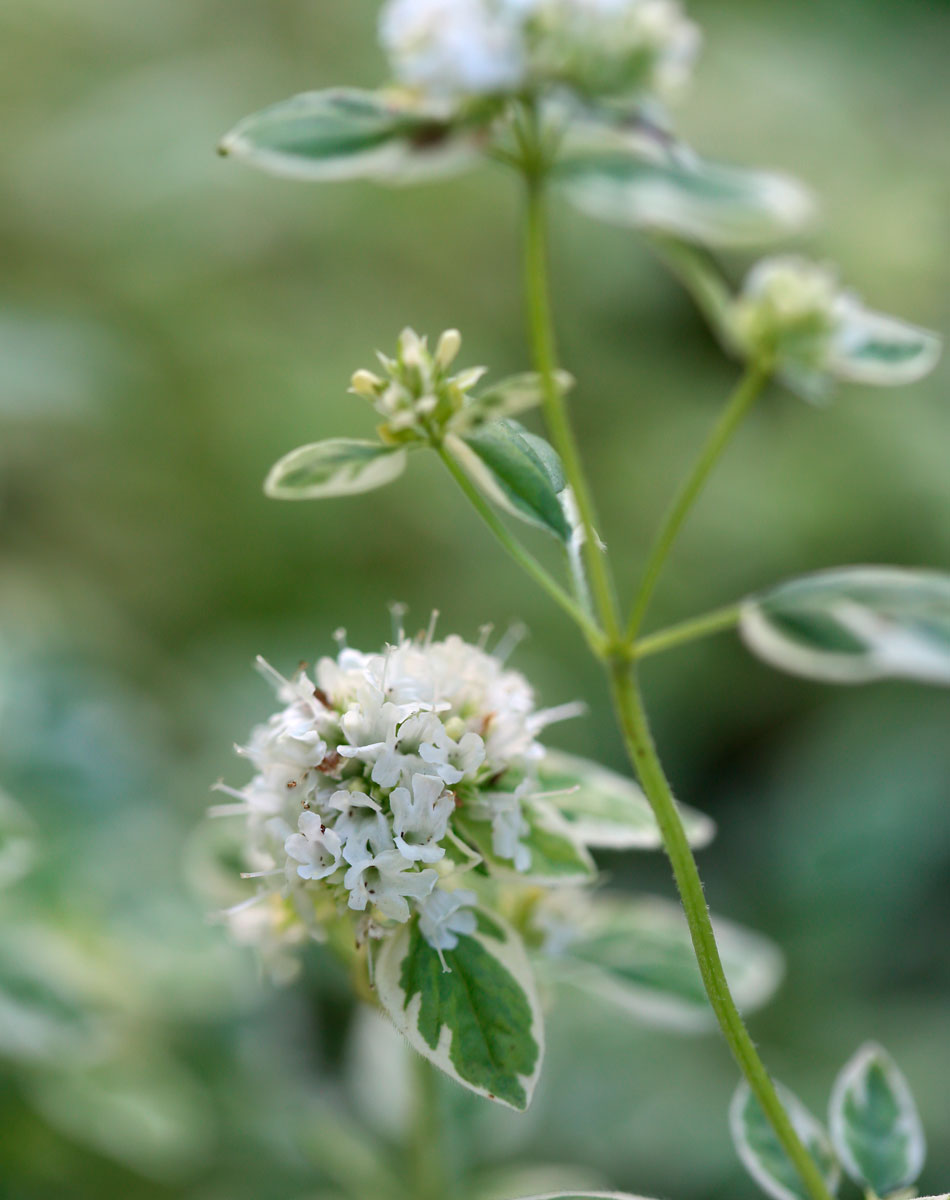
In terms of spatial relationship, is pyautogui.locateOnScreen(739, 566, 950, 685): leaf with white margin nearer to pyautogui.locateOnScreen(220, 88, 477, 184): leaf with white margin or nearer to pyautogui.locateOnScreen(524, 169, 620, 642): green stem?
pyautogui.locateOnScreen(524, 169, 620, 642): green stem

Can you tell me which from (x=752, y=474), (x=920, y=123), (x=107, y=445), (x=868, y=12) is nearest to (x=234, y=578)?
(x=107, y=445)

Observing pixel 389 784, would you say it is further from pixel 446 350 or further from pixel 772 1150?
pixel 772 1150

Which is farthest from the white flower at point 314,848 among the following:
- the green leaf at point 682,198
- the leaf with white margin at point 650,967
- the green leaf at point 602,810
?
the green leaf at point 682,198

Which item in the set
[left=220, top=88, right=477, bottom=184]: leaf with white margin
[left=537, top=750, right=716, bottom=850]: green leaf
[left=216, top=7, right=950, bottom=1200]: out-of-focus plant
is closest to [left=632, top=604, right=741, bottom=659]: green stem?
[left=216, top=7, right=950, bottom=1200]: out-of-focus plant

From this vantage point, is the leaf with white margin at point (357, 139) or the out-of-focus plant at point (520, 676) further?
the leaf with white margin at point (357, 139)

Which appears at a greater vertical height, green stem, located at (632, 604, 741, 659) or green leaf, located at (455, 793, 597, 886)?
green stem, located at (632, 604, 741, 659)

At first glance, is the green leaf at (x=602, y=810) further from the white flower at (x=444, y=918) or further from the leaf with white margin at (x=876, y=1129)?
the leaf with white margin at (x=876, y=1129)

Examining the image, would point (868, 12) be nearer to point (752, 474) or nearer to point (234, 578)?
point (752, 474)
